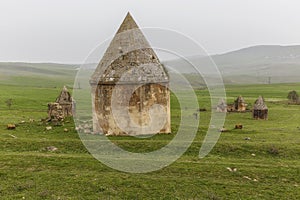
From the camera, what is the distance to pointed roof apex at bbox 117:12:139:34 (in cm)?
2262

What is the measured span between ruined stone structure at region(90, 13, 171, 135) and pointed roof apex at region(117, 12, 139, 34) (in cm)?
88

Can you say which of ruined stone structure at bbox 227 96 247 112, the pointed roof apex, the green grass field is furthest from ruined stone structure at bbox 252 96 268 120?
the pointed roof apex

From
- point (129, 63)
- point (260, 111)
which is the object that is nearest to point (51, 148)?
point (129, 63)

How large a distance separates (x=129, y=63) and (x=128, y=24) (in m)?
3.49

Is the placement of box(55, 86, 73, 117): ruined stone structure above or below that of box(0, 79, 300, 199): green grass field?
above

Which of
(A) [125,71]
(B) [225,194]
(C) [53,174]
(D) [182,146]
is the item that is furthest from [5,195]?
(A) [125,71]

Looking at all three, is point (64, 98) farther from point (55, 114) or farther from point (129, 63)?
point (129, 63)

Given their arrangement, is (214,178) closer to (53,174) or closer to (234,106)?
(53,174)

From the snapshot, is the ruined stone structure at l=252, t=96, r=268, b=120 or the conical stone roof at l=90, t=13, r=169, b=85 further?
the ruined stone structure at l=252, t=96, r=268, b=120

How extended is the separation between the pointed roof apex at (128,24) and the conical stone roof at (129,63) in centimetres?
8

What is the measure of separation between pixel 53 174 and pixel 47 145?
14.7ft

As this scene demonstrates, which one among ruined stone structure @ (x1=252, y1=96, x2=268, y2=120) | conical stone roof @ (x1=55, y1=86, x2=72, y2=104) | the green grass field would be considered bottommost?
the green grass field

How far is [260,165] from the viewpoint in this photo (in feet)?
50.0

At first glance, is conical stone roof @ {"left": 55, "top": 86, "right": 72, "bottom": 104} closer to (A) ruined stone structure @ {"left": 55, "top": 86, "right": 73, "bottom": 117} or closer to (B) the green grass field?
(A) ruined stone structure @ {"left": 55, "top": 86, "right": 73, "bottom": 117}
